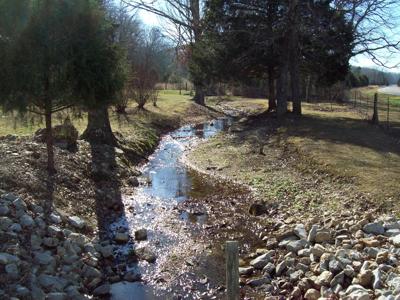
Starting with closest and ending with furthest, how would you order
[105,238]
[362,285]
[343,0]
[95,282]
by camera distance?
[362,285] → [95,282] → [105,238] → [343,0]

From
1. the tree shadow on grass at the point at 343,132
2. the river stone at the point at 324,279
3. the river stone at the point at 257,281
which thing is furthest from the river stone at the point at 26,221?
the tree shadow on grass at the point at 343,132

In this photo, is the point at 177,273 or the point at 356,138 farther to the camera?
the point at 356,138

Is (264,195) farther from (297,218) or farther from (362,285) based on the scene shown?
(362,285)

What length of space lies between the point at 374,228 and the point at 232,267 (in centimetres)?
463

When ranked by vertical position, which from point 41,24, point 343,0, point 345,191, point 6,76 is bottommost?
point 345,191

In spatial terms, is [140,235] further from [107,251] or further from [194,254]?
[194,254]

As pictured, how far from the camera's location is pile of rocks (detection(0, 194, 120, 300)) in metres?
6.55

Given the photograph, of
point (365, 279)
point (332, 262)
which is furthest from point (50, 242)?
point (365, 279)

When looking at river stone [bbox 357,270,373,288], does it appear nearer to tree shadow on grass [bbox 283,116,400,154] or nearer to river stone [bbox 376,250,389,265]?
river stone [bbox 376,250,389,265]

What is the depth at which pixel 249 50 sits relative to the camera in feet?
83.0

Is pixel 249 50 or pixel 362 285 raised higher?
pixel 249 50

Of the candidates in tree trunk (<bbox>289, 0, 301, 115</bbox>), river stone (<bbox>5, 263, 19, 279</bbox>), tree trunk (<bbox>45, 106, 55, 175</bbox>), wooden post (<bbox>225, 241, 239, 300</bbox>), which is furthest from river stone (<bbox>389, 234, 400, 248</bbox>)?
tree trunk (<bbox>289, 0, 301, 115</bbox>)

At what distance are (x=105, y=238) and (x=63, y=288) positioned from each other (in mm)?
2408

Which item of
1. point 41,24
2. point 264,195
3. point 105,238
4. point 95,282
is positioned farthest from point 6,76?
point 264,195
